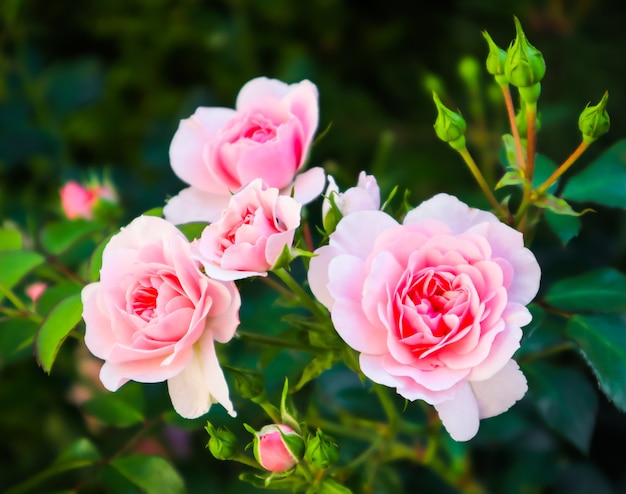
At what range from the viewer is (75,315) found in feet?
2.04

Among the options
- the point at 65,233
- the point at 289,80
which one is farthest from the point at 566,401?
the point at 289,80

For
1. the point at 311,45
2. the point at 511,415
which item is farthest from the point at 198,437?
the point at 311,45

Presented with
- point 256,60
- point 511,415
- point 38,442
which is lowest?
point 38,442

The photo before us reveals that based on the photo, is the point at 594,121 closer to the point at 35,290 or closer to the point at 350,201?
the point at 350,201

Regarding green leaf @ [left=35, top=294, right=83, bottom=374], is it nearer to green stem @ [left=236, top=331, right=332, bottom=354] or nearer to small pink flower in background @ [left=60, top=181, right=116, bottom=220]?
green stem @ [left=236, top=331, right=332, bottom=354]

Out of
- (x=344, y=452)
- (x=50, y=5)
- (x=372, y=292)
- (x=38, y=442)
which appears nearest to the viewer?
(x=372, y=292)

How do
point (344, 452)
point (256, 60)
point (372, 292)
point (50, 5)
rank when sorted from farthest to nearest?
point (50, 5) → point (256, 60) → point (344, 452) → point (372, 292)

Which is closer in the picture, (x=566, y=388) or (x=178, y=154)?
(x=178, y=154)

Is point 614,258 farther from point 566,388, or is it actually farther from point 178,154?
point 178,154

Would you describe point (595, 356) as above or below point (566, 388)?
above

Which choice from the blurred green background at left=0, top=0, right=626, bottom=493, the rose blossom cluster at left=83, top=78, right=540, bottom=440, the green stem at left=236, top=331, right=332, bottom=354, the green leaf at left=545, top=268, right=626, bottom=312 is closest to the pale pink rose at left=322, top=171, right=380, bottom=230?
the rose blossom cluster at left=83, top=78, right=540, bottom=440

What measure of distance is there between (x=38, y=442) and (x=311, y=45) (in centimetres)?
124

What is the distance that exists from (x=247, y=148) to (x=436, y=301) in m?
0.19

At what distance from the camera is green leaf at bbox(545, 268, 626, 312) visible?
0.66 meters
